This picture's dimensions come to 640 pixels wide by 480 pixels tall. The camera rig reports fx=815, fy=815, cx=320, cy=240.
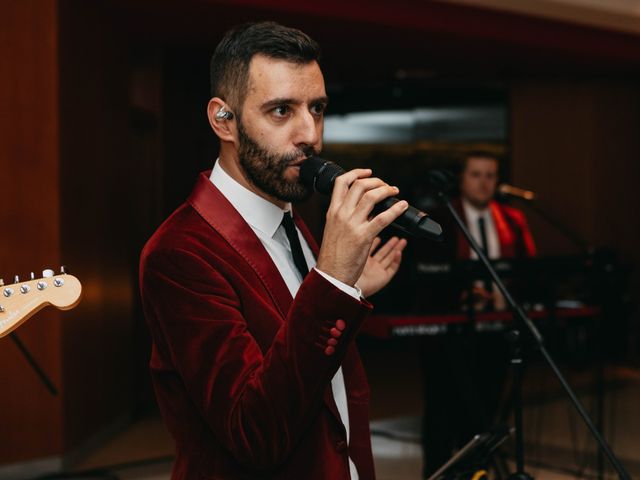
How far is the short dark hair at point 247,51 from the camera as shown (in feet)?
4.66

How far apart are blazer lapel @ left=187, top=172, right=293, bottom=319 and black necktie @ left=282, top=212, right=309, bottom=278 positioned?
12 cm

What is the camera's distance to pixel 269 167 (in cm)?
144

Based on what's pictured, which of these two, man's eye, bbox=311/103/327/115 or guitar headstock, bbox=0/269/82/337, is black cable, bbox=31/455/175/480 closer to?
guitar headstock, bbox=0/269/82/337

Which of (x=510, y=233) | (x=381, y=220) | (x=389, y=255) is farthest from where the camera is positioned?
(x=510, y=233)

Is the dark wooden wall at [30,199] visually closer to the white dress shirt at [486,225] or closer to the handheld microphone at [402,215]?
the white dress shirt at [486,225]

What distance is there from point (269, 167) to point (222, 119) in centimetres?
14

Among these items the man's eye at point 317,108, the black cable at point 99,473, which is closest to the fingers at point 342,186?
the man's eye at point 317,108

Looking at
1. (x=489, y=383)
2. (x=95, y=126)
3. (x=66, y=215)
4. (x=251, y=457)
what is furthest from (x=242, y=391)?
(x=95, y=126)

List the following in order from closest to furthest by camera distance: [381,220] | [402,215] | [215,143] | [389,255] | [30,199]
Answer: [381,220], [402,215], [389,255], [30,199], [215,143]

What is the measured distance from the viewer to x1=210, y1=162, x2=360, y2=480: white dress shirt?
1.50m

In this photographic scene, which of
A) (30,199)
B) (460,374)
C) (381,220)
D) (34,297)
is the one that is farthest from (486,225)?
(381,220)

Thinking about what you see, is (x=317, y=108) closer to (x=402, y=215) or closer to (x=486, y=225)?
(x=402, y=215)

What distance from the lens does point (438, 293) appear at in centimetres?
352

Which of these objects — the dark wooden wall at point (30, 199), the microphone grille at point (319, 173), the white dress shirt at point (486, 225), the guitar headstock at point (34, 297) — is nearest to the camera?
the microphone grille at point (319, 173)
